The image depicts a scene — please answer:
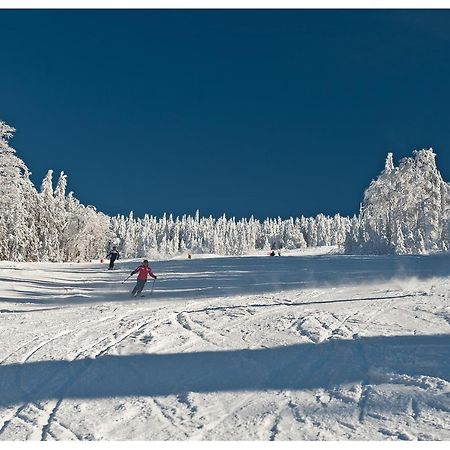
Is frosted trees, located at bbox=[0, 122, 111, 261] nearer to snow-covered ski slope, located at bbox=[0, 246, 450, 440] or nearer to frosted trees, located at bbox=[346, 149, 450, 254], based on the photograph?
snow-covered ski slope, located at bbox=[0, 246, 450, 440]

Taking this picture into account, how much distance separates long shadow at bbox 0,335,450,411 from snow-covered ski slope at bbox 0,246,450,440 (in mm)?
29

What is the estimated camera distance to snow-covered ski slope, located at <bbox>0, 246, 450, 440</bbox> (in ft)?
18.0

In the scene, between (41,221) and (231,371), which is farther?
(41,221)

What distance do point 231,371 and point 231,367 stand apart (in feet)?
0.62

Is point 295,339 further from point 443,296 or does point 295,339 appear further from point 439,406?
point 443,296

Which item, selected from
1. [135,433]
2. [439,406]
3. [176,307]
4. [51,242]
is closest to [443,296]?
[176,307]

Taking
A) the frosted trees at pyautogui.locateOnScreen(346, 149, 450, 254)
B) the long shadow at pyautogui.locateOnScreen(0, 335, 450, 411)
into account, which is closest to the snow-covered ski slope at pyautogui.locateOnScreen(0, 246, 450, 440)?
the long shadow at pyautogui.locateOnScreen(0, 335, 450, 411)

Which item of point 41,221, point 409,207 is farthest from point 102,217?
point 409,207

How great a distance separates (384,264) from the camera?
77.8 ft

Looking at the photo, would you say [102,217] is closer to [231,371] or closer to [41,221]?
[41,221]

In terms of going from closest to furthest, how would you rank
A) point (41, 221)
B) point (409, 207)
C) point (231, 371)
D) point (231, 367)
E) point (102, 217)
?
point (231, 371) → point (231, 367) → point (409, 207) → point (41, 221) → point (102, 217)

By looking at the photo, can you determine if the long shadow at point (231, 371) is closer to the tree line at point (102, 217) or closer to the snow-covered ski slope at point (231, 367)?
the snow-covered ski slope at point (231, 367)

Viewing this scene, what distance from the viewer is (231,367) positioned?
759 centimetres

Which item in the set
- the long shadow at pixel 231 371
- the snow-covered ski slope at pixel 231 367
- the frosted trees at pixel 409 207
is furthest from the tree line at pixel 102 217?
the long shadow at pixel 231 371
